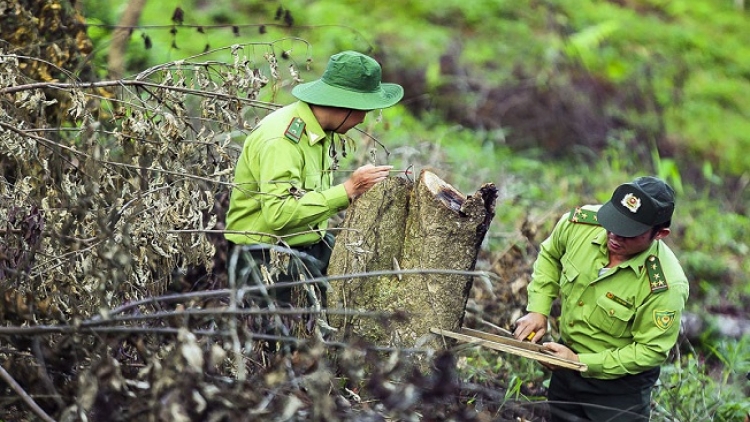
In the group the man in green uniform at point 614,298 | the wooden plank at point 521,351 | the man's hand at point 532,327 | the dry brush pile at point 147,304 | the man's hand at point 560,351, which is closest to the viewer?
the dry brush pile at point 147,304

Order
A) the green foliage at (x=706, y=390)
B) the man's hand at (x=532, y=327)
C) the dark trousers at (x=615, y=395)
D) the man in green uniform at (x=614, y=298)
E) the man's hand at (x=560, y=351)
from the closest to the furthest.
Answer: the man in green uniform at (x=614, y=298) < the man's hand at (x=560, y=351) < the dark trousers at (x=615, y=395) < the man's hand at (x=532, y=327) < the green foliage at (x=706, y=390)

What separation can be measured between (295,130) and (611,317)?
1747 millimetres

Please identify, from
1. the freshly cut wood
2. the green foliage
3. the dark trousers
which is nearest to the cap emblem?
the dark trousers

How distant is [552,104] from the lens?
12258mm

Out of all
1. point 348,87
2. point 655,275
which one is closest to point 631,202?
point 655,275

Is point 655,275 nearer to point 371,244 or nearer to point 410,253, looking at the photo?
point 410,253

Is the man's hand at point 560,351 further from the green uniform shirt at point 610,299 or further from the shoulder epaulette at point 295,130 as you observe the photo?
the shoulder epaulette at point 295,130

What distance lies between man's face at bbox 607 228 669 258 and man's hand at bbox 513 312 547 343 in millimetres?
553

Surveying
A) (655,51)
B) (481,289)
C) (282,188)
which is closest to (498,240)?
(481,289)

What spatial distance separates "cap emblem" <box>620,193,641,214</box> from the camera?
13.8 ft

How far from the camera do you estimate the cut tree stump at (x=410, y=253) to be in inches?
168

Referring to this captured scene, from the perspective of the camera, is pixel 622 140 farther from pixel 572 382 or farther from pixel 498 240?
pixel 572 382

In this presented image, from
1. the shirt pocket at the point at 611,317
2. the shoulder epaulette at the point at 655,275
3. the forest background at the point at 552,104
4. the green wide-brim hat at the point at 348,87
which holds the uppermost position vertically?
the green wide-brim hat at the point at 348,87

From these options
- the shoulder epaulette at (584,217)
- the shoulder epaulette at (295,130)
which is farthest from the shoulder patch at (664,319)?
the shoulder epaulette at (295,130)
